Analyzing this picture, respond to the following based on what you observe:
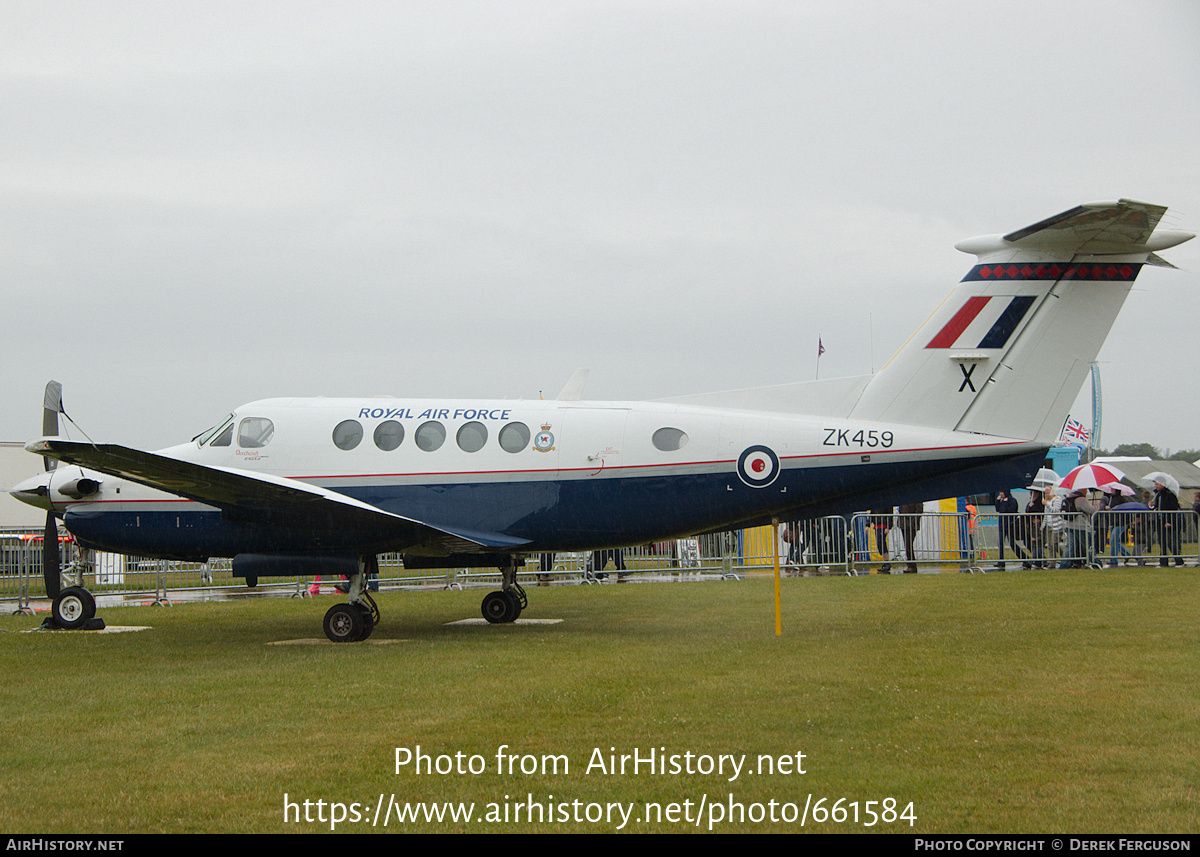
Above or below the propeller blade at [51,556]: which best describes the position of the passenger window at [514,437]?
above

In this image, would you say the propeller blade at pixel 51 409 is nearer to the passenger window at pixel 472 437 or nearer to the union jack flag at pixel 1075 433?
the passenger window at pixel 472 437

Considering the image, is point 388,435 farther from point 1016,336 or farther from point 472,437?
point 1016,336

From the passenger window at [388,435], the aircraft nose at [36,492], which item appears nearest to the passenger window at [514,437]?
the passenger window at [388,435]

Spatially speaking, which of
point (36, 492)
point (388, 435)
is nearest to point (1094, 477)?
point (388, 435)

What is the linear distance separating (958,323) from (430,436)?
7.19m

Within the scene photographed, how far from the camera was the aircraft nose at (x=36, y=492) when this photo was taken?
48.1ft

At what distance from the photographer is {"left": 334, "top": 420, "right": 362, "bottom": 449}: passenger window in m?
14.4

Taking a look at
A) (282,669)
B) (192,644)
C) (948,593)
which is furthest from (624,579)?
(282,669)

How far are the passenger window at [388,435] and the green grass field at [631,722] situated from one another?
2.69 m

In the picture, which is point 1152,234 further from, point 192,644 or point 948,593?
point 192,644

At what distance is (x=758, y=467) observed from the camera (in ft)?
43.3

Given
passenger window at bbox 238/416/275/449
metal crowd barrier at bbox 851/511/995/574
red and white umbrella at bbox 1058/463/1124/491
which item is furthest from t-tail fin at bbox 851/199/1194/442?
red and white umbrella at bbox 1058/463/1124/491

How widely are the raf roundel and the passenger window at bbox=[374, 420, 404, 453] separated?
4.75 m
